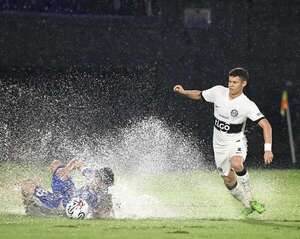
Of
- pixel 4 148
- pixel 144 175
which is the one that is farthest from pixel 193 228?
pixel 4 148

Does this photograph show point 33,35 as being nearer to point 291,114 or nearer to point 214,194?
point 291,114

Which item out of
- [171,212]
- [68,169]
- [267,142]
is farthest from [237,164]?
[68,169]

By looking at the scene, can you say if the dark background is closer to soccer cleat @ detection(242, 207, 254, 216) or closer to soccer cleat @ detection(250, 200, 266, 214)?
soccer cleat @ detection(242, 207, 254, 216)

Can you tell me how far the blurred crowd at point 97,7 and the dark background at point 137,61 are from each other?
3cm

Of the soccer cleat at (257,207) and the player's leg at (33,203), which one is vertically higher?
the player's leg at (33,203)

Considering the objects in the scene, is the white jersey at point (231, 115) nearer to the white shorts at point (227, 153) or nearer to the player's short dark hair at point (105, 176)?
the white shorts at point (227, 153)

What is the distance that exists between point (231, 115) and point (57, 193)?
8.64 feet

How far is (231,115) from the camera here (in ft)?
46.3

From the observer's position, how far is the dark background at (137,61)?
29578 millimetres

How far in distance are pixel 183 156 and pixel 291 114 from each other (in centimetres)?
579

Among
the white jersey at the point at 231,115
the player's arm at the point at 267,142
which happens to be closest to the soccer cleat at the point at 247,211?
the player's arm at the point at 267,142

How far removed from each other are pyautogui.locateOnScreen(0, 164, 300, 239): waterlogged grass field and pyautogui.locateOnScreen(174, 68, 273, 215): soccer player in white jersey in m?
0.48

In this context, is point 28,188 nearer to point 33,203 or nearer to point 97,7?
point 33,203

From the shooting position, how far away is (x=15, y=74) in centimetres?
3038
